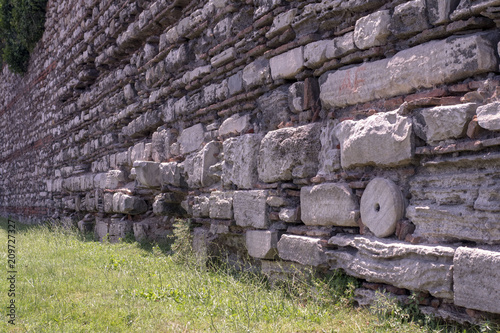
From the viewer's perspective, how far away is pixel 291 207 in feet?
11.4

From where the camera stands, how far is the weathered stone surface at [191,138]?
189 inches

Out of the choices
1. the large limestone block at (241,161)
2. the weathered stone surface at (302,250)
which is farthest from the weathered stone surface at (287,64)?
the weathered stone surface at (302,250)

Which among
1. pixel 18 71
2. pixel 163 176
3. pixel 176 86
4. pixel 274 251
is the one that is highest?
pixel 18 71

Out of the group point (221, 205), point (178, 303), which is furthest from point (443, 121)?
point (221, 205)

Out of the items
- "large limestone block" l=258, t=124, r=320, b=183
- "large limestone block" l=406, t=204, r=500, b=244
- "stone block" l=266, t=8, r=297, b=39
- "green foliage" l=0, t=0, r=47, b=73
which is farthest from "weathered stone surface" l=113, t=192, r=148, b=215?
"green foliage" l=0, t=0, r=47, b=73

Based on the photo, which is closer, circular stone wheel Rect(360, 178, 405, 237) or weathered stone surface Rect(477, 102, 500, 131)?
weathered stone surface Rect(477, 102, 500, 131)

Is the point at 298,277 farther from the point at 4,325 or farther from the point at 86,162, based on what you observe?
the point at 86,162

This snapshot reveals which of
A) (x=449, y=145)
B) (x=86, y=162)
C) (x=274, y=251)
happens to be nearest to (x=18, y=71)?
(x=86, y=162)

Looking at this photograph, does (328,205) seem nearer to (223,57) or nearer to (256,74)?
(256,74)

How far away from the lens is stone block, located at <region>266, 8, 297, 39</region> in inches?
139

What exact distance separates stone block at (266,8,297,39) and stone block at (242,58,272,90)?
0.25m

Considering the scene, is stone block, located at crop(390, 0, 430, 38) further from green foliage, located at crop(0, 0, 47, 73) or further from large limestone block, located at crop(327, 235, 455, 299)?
green foliage, located at crop(0, 0, 47, 73)

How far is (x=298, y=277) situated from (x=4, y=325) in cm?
201

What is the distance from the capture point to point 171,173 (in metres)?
5.21
